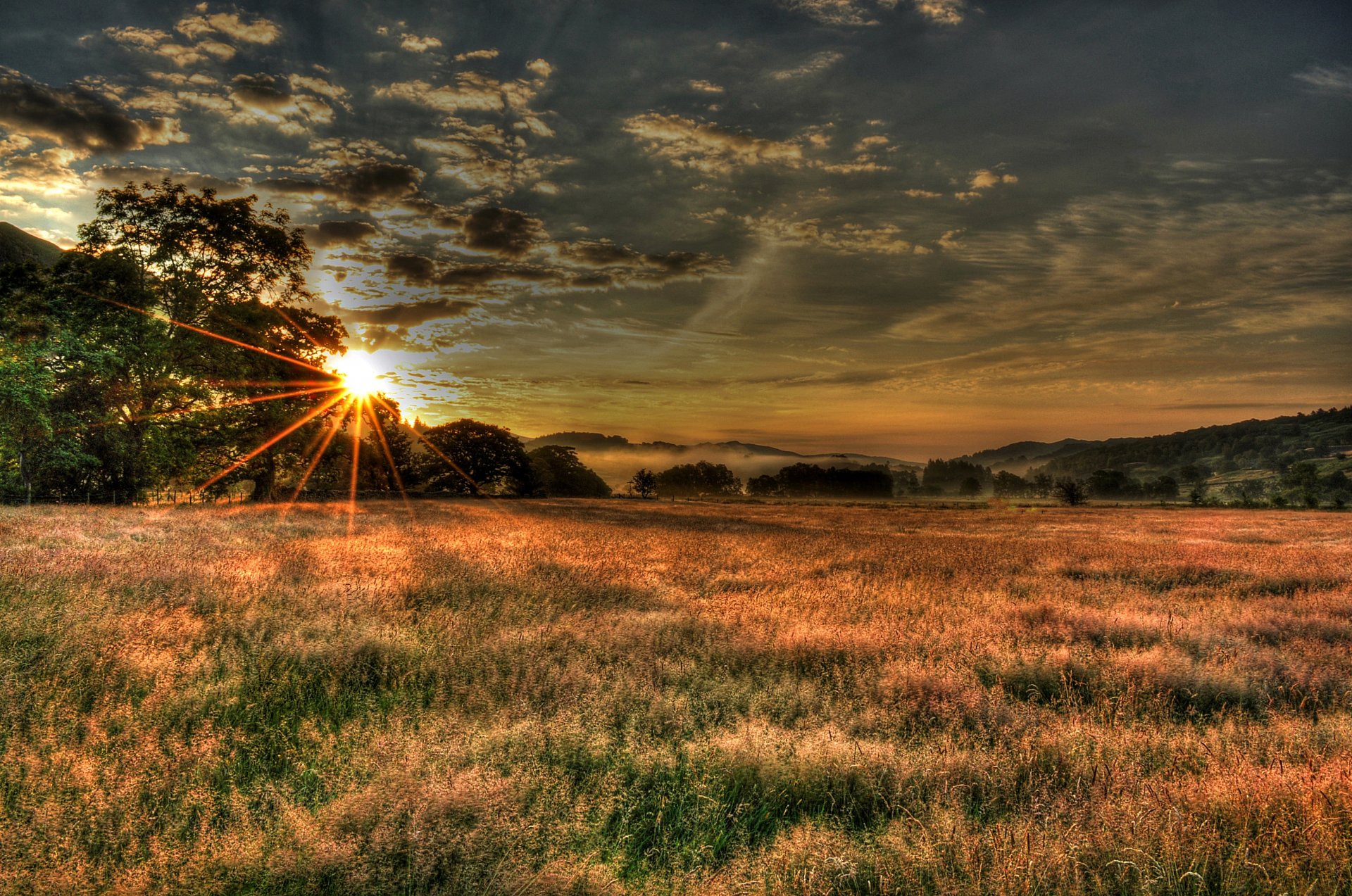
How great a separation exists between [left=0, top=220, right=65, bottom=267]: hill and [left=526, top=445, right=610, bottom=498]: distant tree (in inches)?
3151

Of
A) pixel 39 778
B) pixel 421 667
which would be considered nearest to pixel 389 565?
pixel 421 667

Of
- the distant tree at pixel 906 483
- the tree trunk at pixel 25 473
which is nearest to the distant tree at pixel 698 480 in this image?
the distant tree at pixel 906 483

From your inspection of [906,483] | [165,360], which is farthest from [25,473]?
[906,483]

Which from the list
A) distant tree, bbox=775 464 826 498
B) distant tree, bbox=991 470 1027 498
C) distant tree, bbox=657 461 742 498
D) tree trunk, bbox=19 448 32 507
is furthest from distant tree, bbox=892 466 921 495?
tree trunk, bbox=19 448 32 507

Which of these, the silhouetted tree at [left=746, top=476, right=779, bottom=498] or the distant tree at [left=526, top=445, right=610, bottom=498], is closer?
the distant tree at [left=526, top=445, right=610, bottom=498]

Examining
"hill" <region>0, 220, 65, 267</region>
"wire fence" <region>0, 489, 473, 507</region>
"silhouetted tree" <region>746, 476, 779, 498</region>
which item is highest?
"hill" <region>0, 220, 65, 267</region>

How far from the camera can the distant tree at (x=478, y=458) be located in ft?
181

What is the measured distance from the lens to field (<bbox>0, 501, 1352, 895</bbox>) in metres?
2.91

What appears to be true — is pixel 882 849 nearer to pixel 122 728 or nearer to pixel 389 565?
pixel 122 728

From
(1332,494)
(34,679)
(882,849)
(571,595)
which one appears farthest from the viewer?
(1332,494)

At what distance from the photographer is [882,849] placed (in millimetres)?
3166

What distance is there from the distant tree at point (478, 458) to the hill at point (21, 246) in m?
78.7

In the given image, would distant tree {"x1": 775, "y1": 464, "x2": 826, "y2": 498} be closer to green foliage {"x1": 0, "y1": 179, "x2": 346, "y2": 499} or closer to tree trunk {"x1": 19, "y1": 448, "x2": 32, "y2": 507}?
green foliage {"x1": 0, "y1": 179, "x2": 346, "y2": 499}

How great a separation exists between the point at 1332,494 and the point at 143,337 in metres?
131
